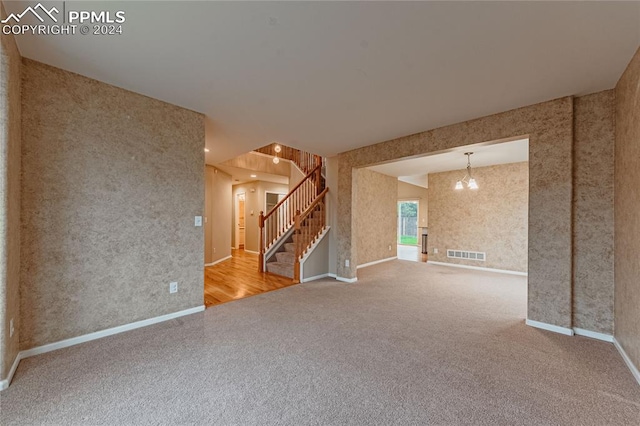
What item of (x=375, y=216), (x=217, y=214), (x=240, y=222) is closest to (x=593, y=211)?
(x=375, y=216)

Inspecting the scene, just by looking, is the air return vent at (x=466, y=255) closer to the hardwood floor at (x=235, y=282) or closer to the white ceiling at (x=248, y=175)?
the hardwood floor at (x=235, y=282)

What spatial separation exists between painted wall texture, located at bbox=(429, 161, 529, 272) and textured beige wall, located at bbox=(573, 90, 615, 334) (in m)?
2.40

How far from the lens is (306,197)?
19.7 ft

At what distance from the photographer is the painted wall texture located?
543 centimetres

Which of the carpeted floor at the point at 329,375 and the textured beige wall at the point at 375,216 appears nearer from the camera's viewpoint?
the carpeted floor at the point at 329,375

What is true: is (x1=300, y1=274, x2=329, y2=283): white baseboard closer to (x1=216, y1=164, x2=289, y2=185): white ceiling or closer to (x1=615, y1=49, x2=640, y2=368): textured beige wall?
(x1=216, y1=164, x2=289, y2=185): white ceiling

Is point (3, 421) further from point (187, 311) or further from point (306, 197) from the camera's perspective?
point (306, 197)

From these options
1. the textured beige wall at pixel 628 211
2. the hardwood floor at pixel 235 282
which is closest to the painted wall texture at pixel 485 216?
the textured beige wall at pixel 628 211

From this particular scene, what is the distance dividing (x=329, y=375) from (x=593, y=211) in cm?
309

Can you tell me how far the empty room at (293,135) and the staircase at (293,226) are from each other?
4.68ft

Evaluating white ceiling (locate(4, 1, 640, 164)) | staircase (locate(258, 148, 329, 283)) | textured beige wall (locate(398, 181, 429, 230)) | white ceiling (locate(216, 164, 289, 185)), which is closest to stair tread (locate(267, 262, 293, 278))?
staircase (locate(258, 148, 329, 283))

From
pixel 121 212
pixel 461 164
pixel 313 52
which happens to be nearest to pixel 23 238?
pixel 121 212

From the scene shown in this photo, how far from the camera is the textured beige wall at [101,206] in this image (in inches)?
82.7

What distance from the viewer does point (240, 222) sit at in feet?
31.0
